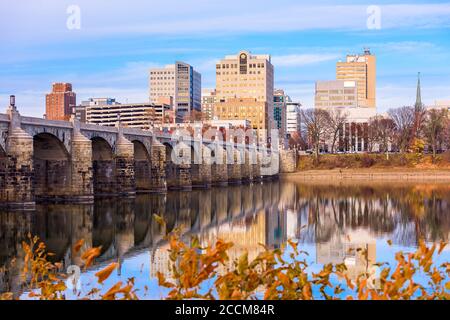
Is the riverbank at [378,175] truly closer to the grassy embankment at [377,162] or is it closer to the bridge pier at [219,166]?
the grassy embankment at [377,162]

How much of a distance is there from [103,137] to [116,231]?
26.5 metres

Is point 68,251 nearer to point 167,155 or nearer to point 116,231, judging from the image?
point 116,231

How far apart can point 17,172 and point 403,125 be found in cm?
10784

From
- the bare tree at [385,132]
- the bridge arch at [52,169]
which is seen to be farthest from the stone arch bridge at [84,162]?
the bare tree at [385,132]

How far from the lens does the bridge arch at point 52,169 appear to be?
53938 mm

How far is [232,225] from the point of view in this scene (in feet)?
138

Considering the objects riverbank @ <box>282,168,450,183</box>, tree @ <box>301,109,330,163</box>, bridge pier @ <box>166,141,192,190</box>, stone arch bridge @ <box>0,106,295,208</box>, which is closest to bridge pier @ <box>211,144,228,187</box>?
stone arch bridge @ <box>0,106,295,208</box>

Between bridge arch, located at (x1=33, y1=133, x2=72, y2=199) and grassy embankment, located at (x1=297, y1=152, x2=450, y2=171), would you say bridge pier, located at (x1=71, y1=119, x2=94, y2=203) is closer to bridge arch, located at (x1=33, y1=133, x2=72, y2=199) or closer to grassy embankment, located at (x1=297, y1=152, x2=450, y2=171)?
bridge arch, located at (x1=33, y1=133, x2=72, y2=199)

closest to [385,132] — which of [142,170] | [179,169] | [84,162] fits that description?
[179,169]

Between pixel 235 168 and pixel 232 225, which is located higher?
pixel 235 168

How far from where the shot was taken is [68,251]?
2869 cm

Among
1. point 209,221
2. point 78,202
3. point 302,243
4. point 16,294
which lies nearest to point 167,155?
point 78,202

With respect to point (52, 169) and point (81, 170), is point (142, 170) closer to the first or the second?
point (81, 170)

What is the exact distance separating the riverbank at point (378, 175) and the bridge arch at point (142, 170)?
47450mm
